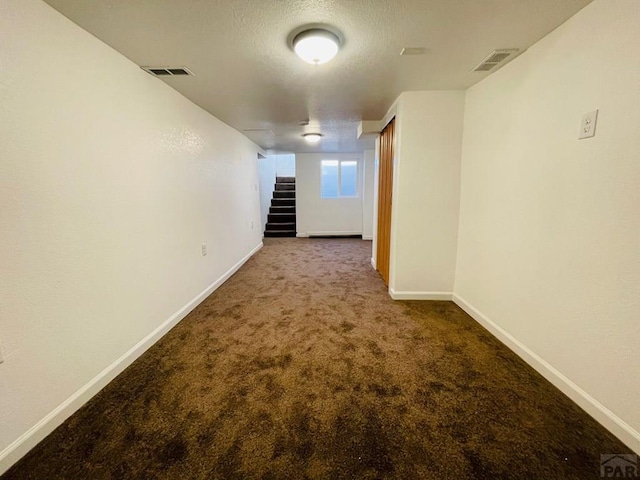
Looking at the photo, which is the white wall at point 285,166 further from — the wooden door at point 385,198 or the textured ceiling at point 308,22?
the textured ceiling at point 308,22

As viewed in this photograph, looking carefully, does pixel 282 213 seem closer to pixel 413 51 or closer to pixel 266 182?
pixel 266 182

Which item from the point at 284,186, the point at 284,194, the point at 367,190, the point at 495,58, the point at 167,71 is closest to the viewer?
the point at 495,58

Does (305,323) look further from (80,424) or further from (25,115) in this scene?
(25,115)

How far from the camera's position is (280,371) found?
187 centimetres

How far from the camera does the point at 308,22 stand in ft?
5.13

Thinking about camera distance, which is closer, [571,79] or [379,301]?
[571,79]

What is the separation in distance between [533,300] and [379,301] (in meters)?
1.44

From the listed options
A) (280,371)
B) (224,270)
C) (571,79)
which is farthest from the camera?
(224,270)

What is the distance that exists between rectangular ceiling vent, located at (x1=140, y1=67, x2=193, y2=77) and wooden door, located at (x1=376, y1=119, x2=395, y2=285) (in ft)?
7.26

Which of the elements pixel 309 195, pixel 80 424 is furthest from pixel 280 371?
pixel 309 195

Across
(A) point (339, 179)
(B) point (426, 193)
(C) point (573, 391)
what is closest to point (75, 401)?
(C) point (573, 391)

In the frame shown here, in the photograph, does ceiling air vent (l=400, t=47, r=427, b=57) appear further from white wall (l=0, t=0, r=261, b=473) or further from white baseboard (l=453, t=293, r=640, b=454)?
white baseboard (l=453, t=293, r=640, b=454)

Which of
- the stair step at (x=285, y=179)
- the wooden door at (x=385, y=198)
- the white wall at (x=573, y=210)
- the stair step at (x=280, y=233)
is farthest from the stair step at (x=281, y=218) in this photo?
the white wall at (x=573, y=210)

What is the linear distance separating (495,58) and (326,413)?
266cm
